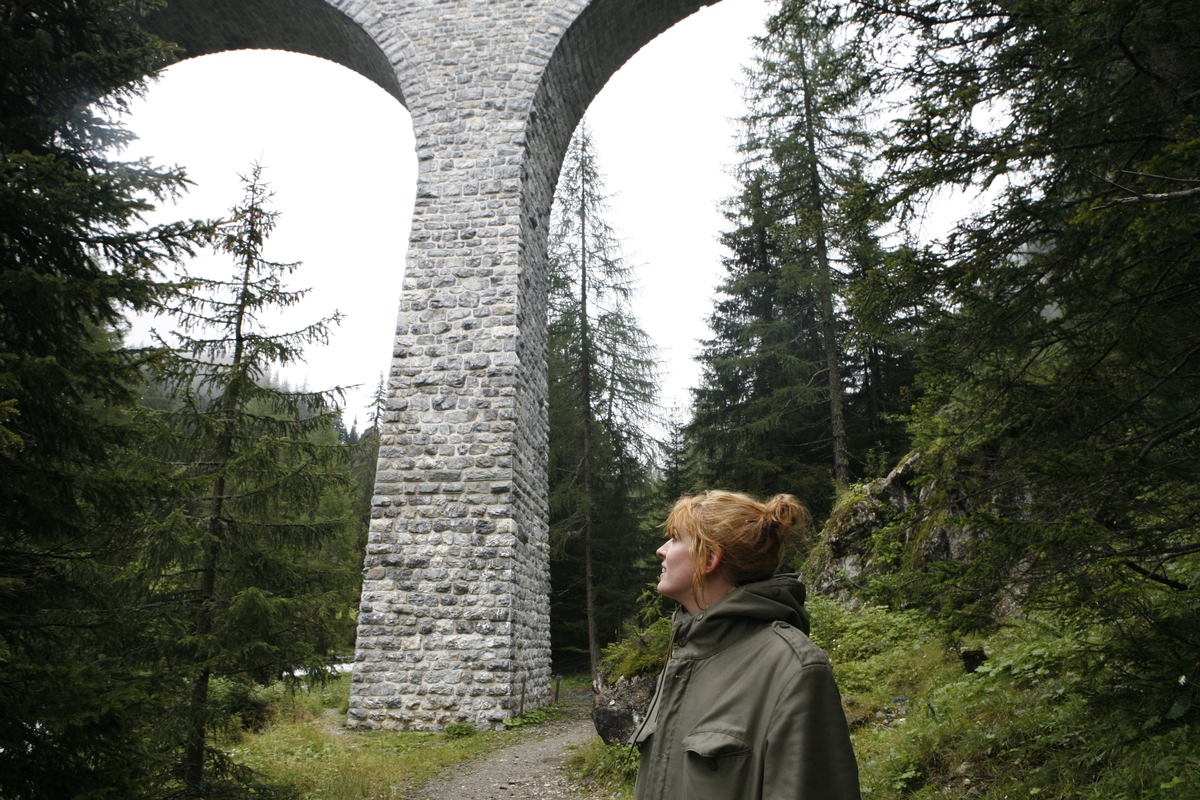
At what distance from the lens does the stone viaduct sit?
737 cm

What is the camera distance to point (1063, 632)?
3.89 meters

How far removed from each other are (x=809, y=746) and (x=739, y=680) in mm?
182

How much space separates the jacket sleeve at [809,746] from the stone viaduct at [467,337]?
21.0 ft

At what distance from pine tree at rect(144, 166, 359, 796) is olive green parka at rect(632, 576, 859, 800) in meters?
3.23

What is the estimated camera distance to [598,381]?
16359 mm

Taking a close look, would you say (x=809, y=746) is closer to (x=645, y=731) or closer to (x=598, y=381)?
(x=645, y=731)

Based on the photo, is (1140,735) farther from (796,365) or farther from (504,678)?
(796,365)

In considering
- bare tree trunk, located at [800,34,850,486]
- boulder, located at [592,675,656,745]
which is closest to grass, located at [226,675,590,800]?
boulder, located at [592,675,656,745]

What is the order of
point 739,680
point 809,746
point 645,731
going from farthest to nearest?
point 645,731 < point 739,680 < point 809,746

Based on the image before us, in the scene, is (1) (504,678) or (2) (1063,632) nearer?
(2) (1063,632)

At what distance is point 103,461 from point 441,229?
5.91 metres

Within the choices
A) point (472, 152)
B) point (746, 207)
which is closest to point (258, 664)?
point (472, 152)

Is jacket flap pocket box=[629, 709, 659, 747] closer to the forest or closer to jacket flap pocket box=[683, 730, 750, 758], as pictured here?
jacket flap pocket box=[683, 730, 750, 758]

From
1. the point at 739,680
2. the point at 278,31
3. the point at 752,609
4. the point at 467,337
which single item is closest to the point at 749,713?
the point at 739,680
